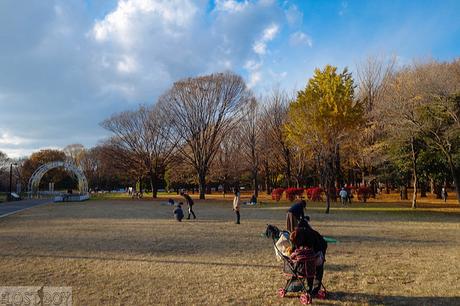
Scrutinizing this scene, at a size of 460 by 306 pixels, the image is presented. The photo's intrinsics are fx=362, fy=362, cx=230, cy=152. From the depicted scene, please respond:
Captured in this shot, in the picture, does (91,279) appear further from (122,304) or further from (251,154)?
(251,154)

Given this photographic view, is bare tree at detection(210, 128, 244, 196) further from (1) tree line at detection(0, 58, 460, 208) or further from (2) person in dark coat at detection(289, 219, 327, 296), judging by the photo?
(2) person in dark coat at detection(289, 219, 327, 296)

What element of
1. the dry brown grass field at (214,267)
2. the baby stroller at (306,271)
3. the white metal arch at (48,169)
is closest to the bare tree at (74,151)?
the white metal arch at (48,169)

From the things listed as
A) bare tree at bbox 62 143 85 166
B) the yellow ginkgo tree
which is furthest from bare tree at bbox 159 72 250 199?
bare tree at bbox 62 143 85 166

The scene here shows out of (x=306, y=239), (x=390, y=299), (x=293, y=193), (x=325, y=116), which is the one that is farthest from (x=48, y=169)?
(x=390, y=299)

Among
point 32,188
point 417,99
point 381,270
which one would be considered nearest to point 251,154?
point 417,99

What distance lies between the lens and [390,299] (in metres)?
5.04

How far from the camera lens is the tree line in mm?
20781

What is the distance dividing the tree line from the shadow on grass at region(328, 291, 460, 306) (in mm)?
15253

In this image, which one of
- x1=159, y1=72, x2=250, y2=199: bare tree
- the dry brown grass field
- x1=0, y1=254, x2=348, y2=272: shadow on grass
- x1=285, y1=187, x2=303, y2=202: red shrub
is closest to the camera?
the dry brown grass field

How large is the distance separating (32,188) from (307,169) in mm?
32848

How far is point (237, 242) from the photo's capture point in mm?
10086

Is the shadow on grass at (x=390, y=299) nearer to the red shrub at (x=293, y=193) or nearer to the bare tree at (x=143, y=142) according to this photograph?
the red shrub at (x=293, y=193)

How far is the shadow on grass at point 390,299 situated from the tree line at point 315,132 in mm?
15253

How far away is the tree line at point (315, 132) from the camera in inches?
818
